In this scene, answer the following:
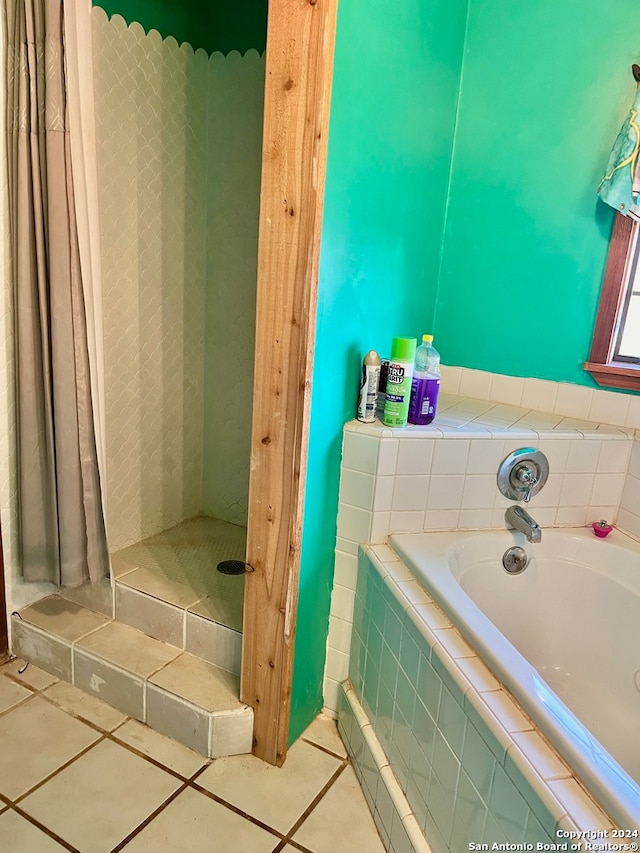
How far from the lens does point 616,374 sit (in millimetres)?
1771

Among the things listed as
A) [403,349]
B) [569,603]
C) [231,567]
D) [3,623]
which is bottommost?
[3,623]

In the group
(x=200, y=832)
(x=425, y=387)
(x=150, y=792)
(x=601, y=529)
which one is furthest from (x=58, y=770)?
(x=601, y=529)

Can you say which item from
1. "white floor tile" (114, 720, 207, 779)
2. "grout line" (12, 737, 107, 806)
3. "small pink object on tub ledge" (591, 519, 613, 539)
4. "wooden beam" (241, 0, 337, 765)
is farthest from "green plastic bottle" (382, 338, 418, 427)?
"grout line" (12, 737, 107, 806)

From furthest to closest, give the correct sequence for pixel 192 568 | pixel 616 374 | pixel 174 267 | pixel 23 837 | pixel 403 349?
pixel 174 267, pixel 192 568, pixel 616 374, pixel 403 349, pixel 23 837

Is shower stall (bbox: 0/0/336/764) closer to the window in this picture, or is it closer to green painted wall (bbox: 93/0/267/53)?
green painted wall (bbox: 93/0/267/53)

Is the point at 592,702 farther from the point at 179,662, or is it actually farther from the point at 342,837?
the point at 179,662

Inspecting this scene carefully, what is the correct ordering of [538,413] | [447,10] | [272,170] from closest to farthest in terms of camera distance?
[272,170] < [447,10] < [538,413]

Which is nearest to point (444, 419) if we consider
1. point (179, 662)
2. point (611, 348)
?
point (611, 348)

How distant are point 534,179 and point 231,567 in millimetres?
1563

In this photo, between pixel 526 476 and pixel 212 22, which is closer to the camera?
pixel 526 476

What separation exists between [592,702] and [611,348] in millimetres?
999

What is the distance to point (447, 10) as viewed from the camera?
1.72 m

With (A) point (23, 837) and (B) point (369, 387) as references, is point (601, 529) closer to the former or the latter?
(B) point (369, 387)

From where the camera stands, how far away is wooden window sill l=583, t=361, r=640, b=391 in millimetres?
1747
